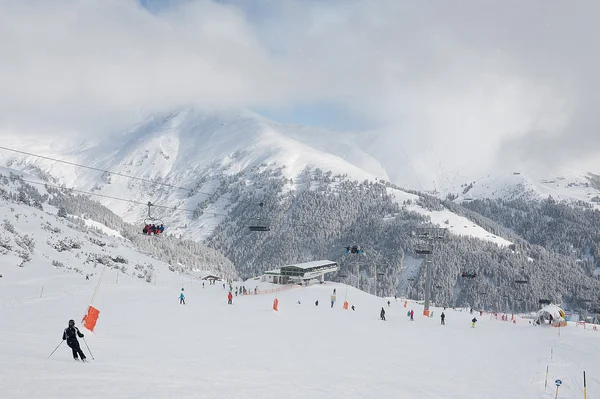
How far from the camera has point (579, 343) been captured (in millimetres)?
30078

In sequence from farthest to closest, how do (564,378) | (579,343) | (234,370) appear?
(579,343) < (564,378) < (234,370)

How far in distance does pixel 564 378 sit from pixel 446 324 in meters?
20.6

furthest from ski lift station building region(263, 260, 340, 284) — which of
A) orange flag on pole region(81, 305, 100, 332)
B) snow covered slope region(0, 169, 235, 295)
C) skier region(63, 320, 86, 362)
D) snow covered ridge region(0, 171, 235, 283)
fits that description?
skier region(63, 320, 86, 362)

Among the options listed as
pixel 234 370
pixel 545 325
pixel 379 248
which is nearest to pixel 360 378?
pixel 234 370

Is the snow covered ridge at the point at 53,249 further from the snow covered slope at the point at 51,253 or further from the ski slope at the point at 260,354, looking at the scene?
the ski slope at the point at 260,354

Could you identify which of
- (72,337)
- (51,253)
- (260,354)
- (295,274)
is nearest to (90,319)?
(72,337)

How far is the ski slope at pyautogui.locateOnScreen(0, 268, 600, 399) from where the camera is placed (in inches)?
484

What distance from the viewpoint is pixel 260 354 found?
19078 mm

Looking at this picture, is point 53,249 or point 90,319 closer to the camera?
point 90,319

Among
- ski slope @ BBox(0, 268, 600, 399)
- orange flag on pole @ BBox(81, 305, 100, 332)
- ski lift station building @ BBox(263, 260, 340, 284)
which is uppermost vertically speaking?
ski lift station building @ BBox(263, 260, 340, 284)

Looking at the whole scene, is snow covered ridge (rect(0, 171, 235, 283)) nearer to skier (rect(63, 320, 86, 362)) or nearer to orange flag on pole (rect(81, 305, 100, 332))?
orange flag on pole (rect(81, 305, 100, 332))

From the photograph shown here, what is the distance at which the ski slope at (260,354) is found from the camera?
12.3 meters

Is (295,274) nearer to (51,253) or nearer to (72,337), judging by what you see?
(51,253)

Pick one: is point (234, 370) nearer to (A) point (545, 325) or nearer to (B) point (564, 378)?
Result: (B) point (564, 378)
